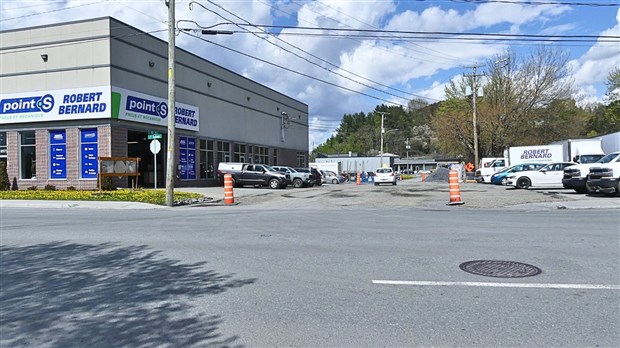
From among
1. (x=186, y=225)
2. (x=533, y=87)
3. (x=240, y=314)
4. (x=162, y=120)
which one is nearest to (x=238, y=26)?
(x=162, y=120)

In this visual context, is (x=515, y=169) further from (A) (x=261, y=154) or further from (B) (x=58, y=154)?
(B) (x=58, y=154)

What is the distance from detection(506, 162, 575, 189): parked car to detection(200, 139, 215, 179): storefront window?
2114 centimetres

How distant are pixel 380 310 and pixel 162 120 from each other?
2741 cm

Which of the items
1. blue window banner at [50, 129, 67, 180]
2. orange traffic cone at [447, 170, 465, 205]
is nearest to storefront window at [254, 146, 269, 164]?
blue window banner at [50, 129, 67, 180]

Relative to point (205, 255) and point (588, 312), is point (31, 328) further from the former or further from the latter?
point (588, 312)

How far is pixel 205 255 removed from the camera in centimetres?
764

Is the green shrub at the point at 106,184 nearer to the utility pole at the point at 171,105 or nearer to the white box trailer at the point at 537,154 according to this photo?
the utility pole at the point at 171,105

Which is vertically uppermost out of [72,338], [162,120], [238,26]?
[238,26]

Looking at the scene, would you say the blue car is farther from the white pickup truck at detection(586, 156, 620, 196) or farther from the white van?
the white pickup truck at detection(586, 156, 620, 196)

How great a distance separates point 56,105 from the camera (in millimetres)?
26359

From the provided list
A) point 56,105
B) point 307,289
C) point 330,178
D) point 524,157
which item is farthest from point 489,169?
point 307,289

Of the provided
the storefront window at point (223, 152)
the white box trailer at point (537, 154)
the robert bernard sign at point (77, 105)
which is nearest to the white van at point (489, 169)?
the white box trailer at point (537, 154)

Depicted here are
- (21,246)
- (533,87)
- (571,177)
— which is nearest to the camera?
(21,246)

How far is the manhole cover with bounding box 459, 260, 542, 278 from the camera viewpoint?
624 centimetres
